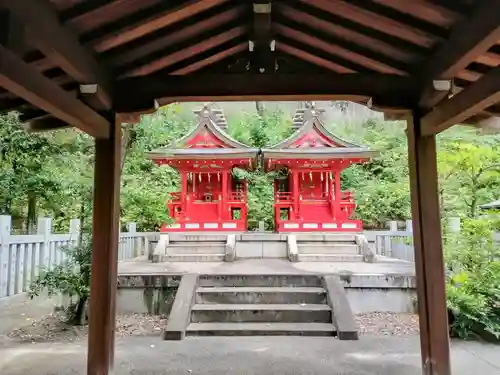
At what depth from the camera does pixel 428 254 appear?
3.50 metres

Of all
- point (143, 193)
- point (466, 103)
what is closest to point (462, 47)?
point (466, 103)

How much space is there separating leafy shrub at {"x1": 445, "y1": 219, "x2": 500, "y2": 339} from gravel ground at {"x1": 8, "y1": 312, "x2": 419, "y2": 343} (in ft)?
2.31

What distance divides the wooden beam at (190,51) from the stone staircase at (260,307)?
→ 132 inches

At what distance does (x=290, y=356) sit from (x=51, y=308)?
414 cm

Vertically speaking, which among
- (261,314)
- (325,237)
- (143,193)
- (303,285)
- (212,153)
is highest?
(212,153)

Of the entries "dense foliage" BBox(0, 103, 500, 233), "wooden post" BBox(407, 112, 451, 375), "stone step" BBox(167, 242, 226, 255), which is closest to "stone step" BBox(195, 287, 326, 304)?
"dense foliage" BBox(0, 103, 500, 233)

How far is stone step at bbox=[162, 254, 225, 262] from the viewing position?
33.1ft

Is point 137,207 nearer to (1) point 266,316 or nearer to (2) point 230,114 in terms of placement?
(1) point 266,316

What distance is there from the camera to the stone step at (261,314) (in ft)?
19.3

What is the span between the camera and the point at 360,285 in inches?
A: 274

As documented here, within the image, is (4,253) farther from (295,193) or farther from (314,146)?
(314,146)

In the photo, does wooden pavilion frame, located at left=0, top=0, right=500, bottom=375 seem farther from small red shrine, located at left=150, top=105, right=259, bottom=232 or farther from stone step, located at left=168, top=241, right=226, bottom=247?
small red shrine, located at left=150, top=105, right=259, bottom=232

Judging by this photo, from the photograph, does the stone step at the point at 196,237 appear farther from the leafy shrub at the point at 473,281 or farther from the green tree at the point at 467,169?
the leafy shrub at the point at 473,281

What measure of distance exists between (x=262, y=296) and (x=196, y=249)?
479cm
